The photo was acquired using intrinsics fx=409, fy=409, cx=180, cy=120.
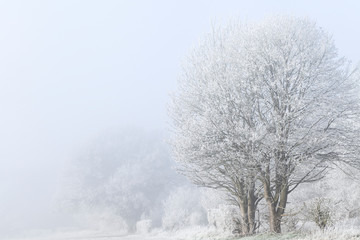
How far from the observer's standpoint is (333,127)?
1869 centimetres

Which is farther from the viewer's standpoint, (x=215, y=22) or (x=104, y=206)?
(x=104, y=206)

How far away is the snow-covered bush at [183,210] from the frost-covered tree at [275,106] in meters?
22.9

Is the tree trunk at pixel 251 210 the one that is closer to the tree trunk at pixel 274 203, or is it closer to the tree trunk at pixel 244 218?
the tree trunk at pixel 244 218

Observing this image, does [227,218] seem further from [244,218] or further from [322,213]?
[322,213]

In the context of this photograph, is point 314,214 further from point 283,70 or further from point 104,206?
point 104,206

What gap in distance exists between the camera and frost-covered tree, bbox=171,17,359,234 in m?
17.7

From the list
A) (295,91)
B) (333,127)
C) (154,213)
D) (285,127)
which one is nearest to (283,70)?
(295,91)

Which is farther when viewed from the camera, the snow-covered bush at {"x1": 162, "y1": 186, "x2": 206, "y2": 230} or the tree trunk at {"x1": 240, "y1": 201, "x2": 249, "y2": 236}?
the snow-covered bush at {"x1": 162, "y1": 186, "x2": 206, "y2": 230}

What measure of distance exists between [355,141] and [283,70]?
4.62 m

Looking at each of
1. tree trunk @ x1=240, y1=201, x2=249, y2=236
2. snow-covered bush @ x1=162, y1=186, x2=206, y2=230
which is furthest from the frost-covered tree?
snow-covered bush @ x1=162, y1=186, x2=206, y2=230

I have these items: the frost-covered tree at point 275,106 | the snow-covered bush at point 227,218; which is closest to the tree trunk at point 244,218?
the snow-covered bush at point 227,218

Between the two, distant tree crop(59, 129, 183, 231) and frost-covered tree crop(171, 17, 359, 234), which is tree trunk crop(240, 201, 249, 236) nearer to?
frost-covered tree crop(171, 17, 359, 234)

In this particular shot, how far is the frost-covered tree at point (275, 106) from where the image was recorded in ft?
58.0

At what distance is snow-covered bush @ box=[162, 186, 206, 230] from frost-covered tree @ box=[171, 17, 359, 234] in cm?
2285
